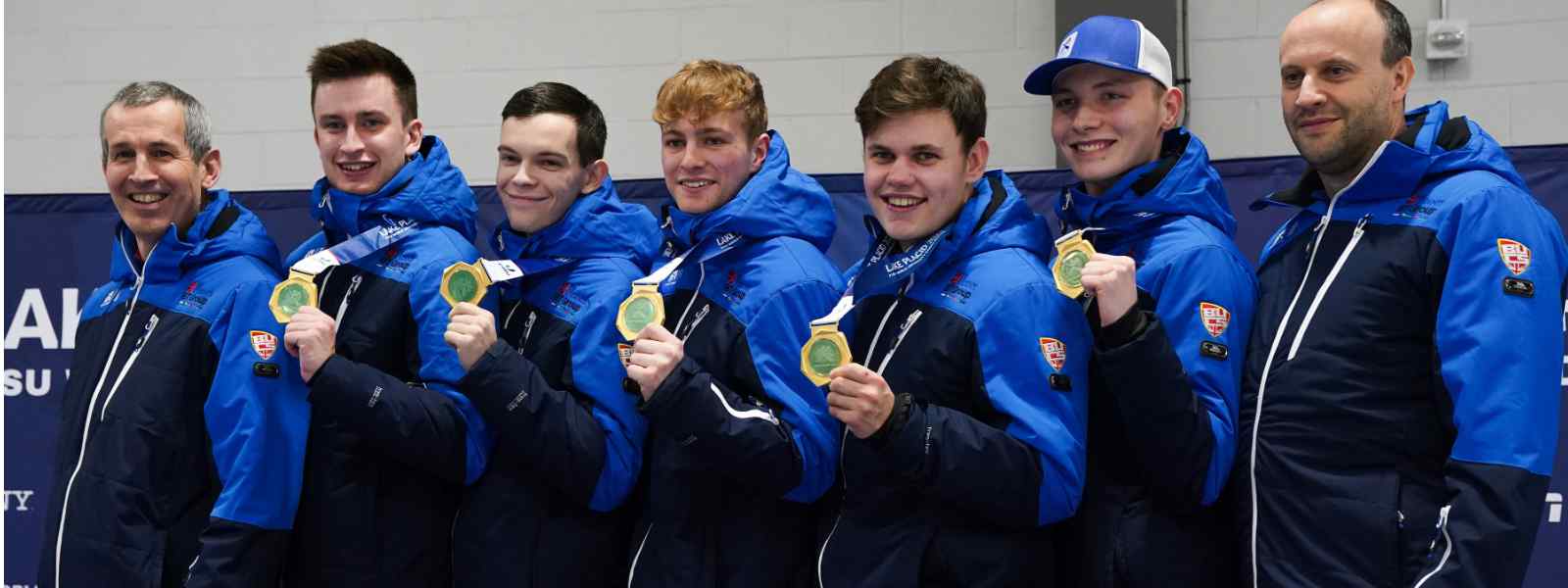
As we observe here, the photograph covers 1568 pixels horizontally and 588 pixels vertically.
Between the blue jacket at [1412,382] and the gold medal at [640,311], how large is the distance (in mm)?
1136

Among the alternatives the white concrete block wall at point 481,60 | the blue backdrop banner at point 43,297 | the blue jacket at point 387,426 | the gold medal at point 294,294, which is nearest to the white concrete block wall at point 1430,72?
the white concrete block wall at point 481,60

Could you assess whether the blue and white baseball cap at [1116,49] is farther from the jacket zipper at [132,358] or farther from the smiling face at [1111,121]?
the jacket zipper at [132,358]

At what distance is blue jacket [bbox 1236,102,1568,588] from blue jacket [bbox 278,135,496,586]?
169cm

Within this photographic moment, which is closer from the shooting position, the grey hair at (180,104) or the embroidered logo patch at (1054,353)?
the embroidered logo patch at (1054,353)

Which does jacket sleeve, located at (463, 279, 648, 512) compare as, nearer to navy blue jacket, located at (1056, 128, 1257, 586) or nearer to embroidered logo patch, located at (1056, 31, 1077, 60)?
navy blue jacket, located at (1056, 128, 1257, 586)

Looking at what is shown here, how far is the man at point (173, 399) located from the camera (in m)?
3.17

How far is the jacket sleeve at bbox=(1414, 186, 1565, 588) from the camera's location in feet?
7.21

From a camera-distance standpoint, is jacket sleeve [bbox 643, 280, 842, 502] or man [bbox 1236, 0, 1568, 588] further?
jacket sleeve [bbox 643, 280, 842, 502]

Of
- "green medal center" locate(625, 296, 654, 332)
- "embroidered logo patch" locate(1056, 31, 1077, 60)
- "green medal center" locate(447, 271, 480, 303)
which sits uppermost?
"embroidered logo patch" locate(1056, 31, 1077, 60)

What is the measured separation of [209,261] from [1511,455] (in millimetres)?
2823

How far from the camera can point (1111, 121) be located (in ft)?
9.21

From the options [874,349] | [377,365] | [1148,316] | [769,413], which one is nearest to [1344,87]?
[1148,316]

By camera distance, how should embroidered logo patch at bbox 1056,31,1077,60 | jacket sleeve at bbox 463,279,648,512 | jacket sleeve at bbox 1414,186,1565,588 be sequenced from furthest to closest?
jacket sleeve at bbox 463,279,648,512 < embroidered logo patch at bbox 1056,31,1077,60 < jacket sleeve at bbox 1414,186,1565,588

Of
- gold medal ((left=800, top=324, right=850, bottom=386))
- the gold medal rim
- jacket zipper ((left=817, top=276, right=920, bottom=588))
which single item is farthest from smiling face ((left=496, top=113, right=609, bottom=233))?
the gold medal rim
